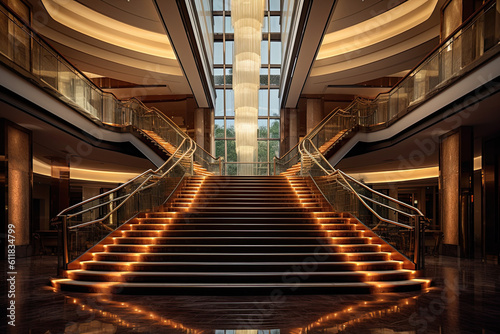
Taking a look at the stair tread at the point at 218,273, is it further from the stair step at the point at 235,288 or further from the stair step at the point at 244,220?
the stair step at the point at 244,220

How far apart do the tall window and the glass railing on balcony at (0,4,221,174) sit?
24.8 ft

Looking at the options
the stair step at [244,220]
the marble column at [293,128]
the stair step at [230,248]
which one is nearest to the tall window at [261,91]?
the marble column at [293,128]

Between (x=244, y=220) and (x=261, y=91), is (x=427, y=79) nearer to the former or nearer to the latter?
(x=244, y=220)

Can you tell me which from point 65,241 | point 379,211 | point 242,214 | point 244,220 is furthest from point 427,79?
point 65,241

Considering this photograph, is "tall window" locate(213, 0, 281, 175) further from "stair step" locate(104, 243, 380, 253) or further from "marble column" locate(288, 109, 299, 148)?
"stair step" locate(104, 243, 380, 253)

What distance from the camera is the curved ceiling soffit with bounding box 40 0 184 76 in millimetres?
14695

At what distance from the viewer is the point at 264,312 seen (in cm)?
493

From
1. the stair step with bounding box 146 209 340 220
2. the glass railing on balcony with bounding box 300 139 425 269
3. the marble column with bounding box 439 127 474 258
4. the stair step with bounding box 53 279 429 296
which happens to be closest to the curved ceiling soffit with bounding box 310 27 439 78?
the marble column with bounding box 439 127 474 258

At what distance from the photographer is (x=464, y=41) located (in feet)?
29.3

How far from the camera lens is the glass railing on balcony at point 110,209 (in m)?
7.34

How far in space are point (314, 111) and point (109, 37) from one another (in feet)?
36.9

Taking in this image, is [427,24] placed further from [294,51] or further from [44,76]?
[44,76]

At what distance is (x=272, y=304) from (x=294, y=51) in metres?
12.0

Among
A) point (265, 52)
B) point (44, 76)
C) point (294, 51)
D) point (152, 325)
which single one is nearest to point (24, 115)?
point (44, 76)
